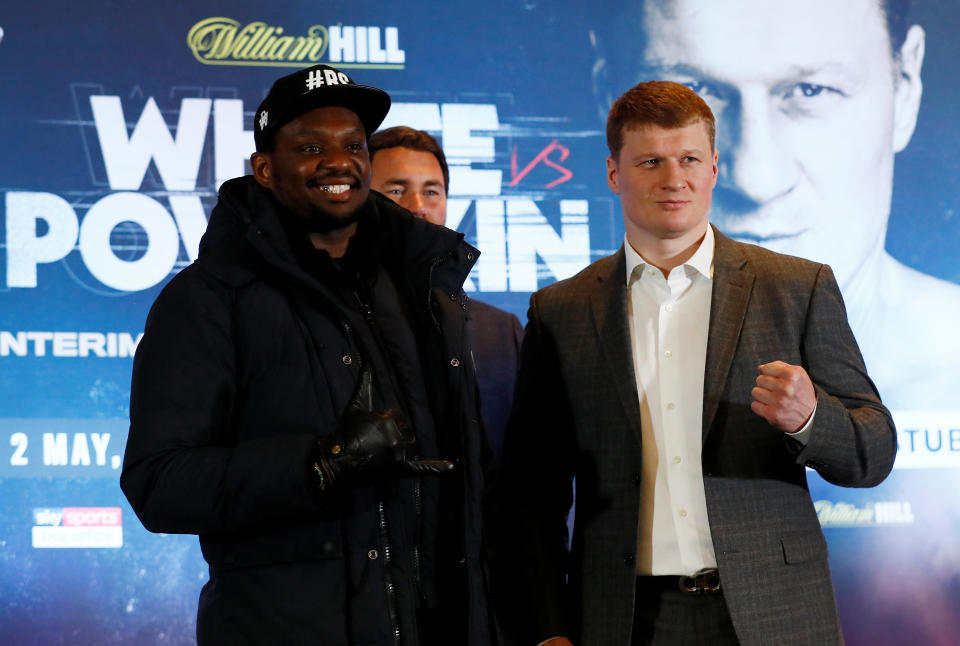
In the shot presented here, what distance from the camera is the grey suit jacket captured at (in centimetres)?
184

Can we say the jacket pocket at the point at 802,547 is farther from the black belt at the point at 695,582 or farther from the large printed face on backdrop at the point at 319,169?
the large printed face on backdrop at the point at 319,169

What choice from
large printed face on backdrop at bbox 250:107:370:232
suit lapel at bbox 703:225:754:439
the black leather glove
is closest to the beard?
large printed face on backdrop at bbox 250:107:370:232

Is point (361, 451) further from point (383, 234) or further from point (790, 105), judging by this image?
point (790, 105)

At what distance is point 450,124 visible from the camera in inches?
158

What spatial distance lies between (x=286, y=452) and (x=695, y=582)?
82 centimetres

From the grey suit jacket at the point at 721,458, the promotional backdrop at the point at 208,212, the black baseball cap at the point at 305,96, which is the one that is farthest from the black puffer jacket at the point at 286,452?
the promotional backdrop at the point at 208,212

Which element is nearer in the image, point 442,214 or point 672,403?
point 672,403

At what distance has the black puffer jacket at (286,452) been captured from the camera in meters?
1.61

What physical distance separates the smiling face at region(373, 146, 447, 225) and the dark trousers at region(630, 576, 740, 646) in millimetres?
1283

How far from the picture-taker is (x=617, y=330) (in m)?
2.05

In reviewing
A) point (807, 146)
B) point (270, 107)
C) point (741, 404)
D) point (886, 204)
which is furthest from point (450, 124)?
point (741, 404)

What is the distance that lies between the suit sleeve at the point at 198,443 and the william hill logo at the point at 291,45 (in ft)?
8.03

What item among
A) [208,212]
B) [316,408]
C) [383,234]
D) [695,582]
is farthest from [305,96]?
[208,212]

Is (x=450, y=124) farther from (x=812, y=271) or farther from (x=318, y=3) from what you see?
A: (x=812, y=271)
